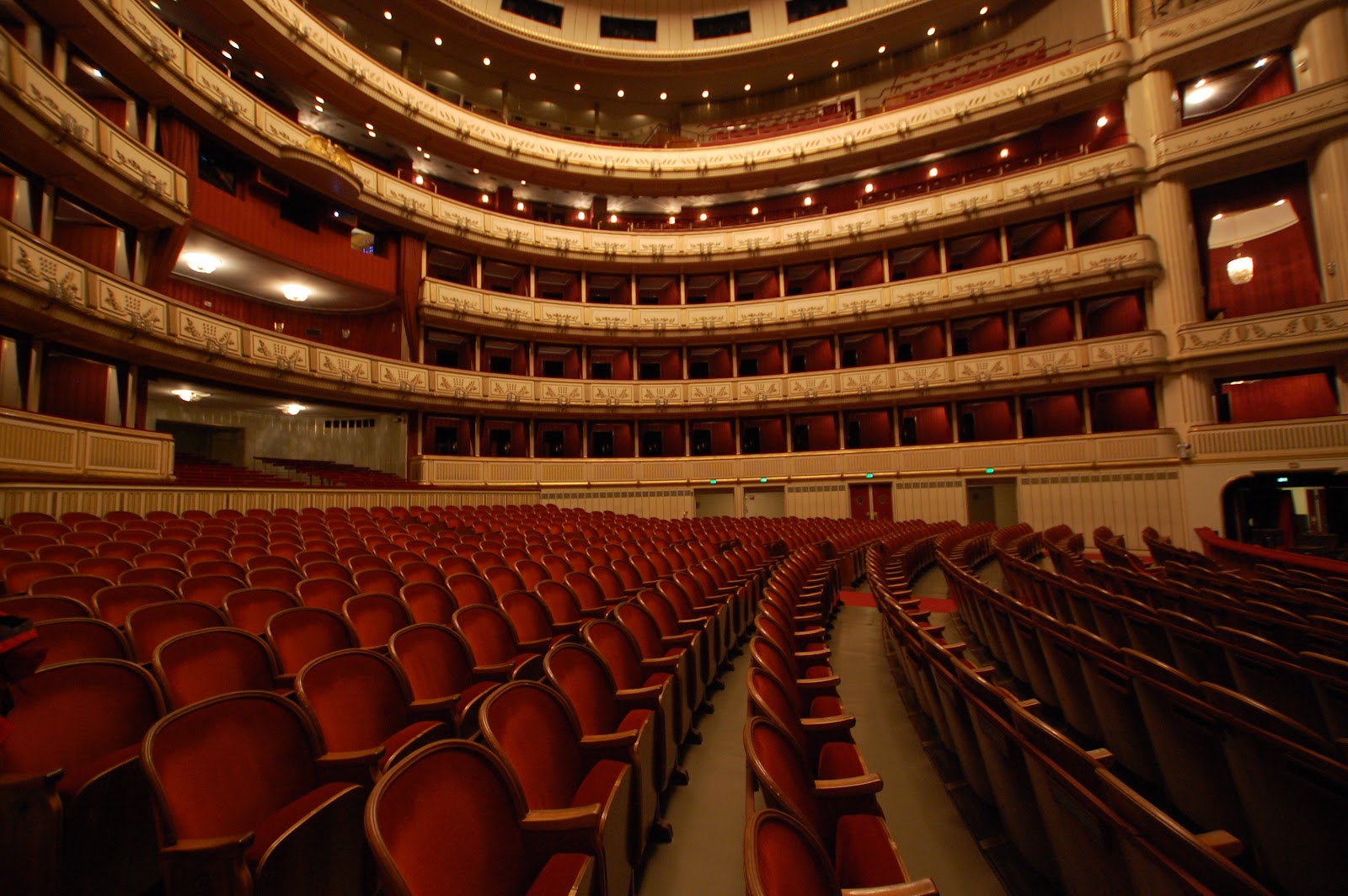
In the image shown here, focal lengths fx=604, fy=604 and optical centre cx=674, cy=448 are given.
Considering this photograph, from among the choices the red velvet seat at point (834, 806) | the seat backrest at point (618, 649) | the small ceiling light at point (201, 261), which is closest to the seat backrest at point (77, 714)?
the seat backrest at point (618, 649)

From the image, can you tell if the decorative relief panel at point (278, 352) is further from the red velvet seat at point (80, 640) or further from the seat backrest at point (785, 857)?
the seat backrest at point (785, 857)

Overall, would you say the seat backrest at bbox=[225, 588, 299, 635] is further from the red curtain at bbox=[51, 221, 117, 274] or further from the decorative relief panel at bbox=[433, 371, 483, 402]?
the decorative relief panel at bbox=[433, 371, 483, 402]

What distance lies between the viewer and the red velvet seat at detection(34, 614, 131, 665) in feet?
4.26

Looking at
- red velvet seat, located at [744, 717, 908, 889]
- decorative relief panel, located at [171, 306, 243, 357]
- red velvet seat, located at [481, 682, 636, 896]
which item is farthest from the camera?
decorative relief panel, located at [171, 306, 243, 357]

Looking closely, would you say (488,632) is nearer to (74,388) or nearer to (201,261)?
(74,388)

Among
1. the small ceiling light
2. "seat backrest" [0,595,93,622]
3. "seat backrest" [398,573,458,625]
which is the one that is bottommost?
"seat backrest" [398,573,458,625]

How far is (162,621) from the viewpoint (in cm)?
159

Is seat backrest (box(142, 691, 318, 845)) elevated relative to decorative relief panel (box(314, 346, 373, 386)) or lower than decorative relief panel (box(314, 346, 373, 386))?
lower

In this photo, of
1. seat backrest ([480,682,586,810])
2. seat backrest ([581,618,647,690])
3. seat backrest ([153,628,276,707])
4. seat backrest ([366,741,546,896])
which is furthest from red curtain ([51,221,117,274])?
seat backrest ([366,741,546,896])

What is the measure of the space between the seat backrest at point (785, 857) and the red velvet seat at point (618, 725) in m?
0.50

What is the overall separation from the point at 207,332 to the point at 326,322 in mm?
3395

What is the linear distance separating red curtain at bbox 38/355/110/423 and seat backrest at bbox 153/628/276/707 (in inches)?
223

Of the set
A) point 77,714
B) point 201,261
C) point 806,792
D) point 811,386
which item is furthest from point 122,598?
point 811,386

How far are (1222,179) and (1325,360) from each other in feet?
8.54
